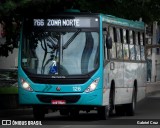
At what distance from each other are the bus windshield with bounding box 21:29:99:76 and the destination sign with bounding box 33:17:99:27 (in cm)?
19

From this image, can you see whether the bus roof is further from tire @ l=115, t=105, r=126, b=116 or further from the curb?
the curb

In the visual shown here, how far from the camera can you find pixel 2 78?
2912 cm

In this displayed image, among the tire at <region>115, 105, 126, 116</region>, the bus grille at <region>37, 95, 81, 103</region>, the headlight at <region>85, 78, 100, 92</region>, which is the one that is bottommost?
the tire at <region>115, 105, 126, 116</region>

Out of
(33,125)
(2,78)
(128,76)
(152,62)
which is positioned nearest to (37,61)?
(33,125)

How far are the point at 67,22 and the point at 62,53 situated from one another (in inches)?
35.9

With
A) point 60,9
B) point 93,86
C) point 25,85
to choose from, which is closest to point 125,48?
point 60,9

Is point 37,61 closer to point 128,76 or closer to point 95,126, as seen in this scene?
point 95,126

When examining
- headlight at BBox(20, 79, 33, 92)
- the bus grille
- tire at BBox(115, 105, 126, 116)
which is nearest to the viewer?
the bus grille

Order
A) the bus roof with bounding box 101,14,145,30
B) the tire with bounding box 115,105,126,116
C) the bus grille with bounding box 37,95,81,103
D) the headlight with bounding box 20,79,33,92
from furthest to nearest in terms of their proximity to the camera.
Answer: the tire with bounding box 115,105,126,116
the bus roof with bounding box 101,14,145,30
the headlight with bounding box 20,79,33,92
the bus grille with bounding box 37,95,81,103

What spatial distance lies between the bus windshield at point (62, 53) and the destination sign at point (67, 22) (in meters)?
0.19

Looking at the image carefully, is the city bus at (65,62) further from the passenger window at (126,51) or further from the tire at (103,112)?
the passenger window at (126,51)

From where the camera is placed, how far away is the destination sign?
22.3 meters

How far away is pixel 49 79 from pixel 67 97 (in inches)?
27.8

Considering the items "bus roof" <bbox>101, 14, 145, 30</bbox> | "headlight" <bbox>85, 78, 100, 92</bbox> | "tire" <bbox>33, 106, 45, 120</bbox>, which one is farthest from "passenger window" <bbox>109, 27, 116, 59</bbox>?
"tire" <bbox>33, 106, 45, 120</bbox>
